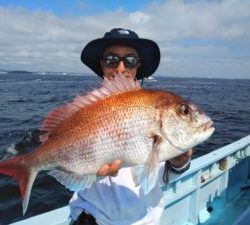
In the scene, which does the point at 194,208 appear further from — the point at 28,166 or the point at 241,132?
the point at 241,132

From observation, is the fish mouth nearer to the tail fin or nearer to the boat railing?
the tail fin

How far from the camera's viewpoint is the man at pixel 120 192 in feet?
9.43

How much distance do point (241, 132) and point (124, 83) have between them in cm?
2128

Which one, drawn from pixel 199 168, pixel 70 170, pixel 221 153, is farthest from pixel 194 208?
pixel 70 170

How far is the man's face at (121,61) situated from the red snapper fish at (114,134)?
1.87 feet

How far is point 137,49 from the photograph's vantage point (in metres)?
3.34

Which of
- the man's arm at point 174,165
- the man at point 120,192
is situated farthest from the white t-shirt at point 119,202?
the man's arm at point 174,165

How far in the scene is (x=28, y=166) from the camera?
8.49 feet

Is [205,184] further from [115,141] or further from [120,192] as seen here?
[115,141]

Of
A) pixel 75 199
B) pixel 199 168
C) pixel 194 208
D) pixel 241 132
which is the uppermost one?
pixel 75 199

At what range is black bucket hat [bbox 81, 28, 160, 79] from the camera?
10.5ft

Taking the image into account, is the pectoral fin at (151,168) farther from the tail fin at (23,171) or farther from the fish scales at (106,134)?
the tail fin at (23,171)

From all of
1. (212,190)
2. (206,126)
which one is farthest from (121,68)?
(212,190)

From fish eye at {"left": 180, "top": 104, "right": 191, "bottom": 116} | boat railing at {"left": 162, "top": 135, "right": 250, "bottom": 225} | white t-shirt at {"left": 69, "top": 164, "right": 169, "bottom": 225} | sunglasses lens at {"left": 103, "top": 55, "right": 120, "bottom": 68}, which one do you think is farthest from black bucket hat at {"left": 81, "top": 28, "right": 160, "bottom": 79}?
boat railing at {"left": 162, "top": 135, "right": 250, "bottom": 225}
